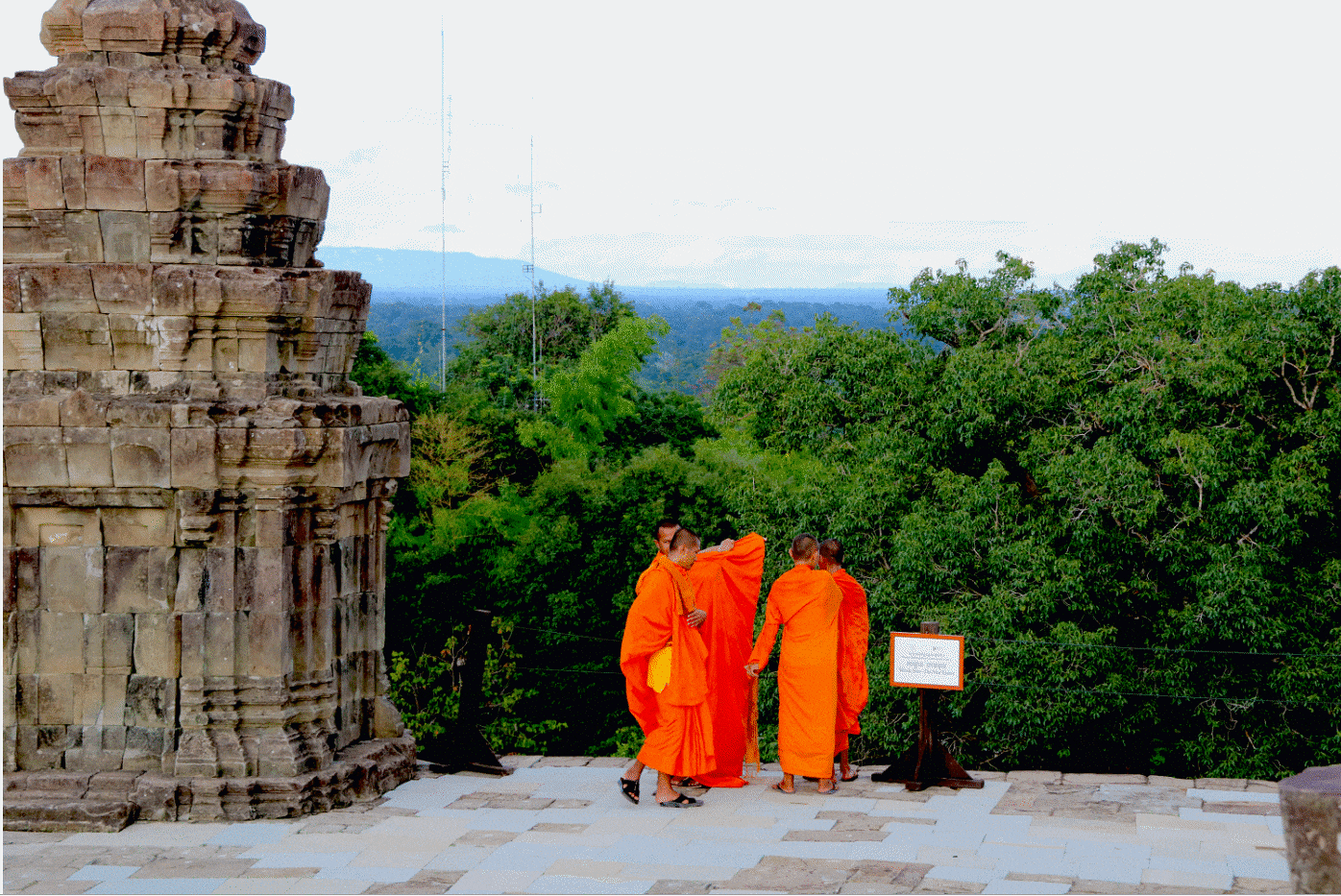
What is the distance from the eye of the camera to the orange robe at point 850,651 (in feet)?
29.2

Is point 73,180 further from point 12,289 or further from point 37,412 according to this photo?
point 37,412

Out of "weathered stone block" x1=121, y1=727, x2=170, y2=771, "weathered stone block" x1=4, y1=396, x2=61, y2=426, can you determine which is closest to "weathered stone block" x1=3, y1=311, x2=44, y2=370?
"weathered stone block" x1=4, y1=396, x2=61, y2=426

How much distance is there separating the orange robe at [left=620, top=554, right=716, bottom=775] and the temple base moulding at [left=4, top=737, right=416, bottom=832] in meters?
1.92

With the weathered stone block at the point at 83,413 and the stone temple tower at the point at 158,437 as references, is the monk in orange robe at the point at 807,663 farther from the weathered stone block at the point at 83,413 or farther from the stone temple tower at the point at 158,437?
the weathered stone block at the point at 83,413

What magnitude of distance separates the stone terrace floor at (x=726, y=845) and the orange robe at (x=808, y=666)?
28 cm

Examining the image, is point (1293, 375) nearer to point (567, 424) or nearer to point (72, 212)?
point (72, 212)

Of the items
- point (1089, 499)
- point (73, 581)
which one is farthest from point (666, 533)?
point (1089, 499)

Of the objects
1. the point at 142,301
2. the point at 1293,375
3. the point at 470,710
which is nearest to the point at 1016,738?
the point at 1293,375

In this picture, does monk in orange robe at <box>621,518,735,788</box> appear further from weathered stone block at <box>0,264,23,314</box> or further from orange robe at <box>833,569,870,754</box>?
weathered stone block at <box>0,264,23,314</box>

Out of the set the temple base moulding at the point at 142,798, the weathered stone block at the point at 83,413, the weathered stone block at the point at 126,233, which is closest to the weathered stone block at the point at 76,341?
the weathered stone block at the point at 83,413

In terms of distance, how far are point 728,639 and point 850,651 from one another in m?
0.77

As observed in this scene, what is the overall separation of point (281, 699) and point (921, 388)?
11026 mm

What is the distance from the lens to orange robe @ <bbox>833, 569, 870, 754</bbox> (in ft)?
29.2

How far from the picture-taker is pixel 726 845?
7.75 m
